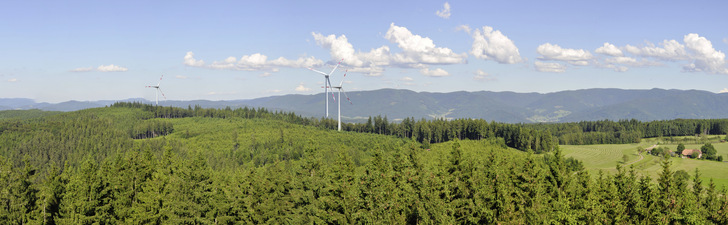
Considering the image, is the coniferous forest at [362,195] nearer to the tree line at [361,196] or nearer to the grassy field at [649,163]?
the tree line at [361,196]

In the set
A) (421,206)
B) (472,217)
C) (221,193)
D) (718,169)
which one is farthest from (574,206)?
(718,169)

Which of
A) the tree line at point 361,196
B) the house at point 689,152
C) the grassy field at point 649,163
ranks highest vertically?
the tree line at point 361,196

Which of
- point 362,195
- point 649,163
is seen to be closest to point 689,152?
point 649,163

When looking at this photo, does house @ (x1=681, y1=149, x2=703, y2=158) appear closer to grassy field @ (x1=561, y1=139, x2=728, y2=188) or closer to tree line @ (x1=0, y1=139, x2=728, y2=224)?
grassy field @ (x1=561, y1=139, x2=728, y2=188)

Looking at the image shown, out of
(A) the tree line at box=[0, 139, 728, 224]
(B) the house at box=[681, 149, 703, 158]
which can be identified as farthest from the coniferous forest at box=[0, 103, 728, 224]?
(B) the house at box=[681, 149, 703, 158]

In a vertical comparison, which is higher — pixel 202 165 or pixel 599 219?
pixel 202 165

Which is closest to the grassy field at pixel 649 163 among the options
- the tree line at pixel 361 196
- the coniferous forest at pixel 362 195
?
the coniferous forest at pixel 362 195

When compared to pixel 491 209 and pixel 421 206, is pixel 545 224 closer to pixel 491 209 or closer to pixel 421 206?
pixel 491 209

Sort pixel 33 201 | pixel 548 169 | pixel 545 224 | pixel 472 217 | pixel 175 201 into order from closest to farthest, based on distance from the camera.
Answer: pixel 545 224 → pixel 472 217 → pixel 175 201 → pixel 548 169 → pixel 33 201

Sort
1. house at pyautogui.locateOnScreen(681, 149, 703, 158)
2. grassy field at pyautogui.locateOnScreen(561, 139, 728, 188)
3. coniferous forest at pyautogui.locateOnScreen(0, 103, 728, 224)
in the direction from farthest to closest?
house at pyautogui.locateOnScreen(681, 149, 703, 158) → grassy field at pyautogui.locateOnScreen(561, 139, 728, 188) → coniferous forest at pyautogui.locateOnScreen(0, 103, 728, 224)

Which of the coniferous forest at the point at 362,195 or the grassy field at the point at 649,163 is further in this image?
the grassy field at the point at 649,163

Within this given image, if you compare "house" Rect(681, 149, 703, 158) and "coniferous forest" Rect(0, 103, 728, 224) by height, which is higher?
"coniferous forest" Rect(0, 103, 728, 224)
